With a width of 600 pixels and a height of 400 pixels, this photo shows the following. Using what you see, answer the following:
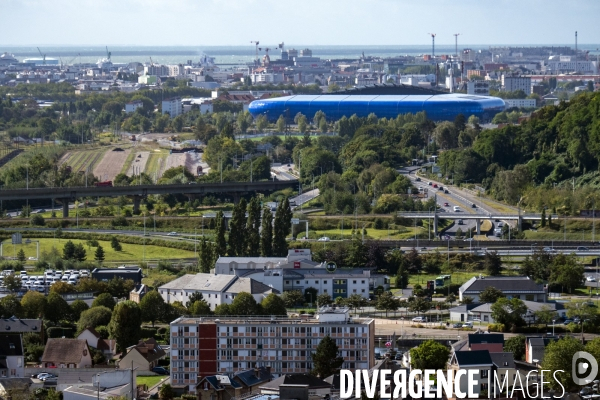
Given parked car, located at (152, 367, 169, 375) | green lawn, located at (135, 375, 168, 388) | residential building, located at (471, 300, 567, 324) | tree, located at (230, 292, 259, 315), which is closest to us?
green lawn, located at (135, 375, 168, 388)

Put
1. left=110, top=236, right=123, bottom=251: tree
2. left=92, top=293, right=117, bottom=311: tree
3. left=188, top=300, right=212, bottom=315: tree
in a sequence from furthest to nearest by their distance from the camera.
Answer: left=110, top=236, right=123, bottom=251: tree
left=92, top=293, right=117, bottom=311: tree
left=188, top=300, right=212, bottom=315: tree

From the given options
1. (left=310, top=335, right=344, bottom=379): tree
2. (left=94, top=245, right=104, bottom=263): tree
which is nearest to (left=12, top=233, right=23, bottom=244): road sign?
(left=94, top=245, right=104, bottom=263): tree

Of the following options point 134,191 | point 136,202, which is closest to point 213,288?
point 136,202

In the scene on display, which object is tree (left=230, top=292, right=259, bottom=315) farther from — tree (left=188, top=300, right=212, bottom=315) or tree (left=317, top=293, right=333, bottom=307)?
tree (left=317, top=293, right=333, bottom=307)

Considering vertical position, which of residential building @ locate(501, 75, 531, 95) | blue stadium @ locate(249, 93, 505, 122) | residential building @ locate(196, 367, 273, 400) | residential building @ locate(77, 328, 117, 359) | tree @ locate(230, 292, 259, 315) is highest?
residential building @ locate(196, 367, 273, 400)

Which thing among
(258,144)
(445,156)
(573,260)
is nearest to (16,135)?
(258,144)

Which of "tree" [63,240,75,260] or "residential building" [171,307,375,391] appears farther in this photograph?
"tree" [63,240,75,260]

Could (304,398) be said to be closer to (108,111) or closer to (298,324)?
(298,324)

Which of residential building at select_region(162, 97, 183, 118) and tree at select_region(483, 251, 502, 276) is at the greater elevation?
tree at select_region(483, 251, 502, 276)
